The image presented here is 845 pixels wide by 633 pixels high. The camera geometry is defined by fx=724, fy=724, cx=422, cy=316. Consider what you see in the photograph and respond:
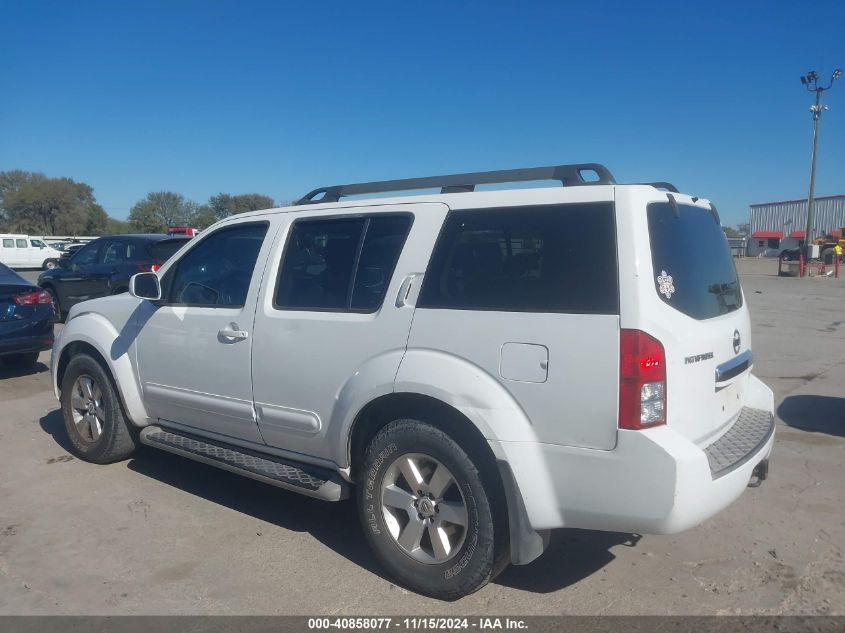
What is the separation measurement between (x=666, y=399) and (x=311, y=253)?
225 cm

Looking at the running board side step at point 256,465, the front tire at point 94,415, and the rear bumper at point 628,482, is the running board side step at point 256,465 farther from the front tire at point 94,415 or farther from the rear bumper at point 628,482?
the rear bumper at point 628,482

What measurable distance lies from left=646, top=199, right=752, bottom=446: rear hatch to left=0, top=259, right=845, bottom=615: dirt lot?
2.92 ft

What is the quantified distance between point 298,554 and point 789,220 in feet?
262

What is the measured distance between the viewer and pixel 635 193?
3236mm

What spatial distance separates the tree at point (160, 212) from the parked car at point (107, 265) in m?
31.5

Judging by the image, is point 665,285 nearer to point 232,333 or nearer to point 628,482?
point 628,482

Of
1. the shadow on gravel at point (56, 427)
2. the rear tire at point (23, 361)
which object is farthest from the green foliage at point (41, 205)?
the shadow on gravel at point (56, 427)

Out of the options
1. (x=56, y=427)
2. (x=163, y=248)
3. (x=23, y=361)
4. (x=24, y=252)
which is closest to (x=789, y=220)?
(x=24, y=252)

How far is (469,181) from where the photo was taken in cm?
394

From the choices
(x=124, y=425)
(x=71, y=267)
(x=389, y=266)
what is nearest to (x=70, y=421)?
(x=124, y=425)

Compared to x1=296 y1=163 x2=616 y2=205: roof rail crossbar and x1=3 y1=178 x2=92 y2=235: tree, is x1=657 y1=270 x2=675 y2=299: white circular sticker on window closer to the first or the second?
x1=296 y1=163 x2=616 y2=205: roof rail crossbar

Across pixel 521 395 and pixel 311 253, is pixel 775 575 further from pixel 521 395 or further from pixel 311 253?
pixel 311 253

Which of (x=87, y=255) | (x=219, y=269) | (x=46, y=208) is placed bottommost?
(x=87, y=255)

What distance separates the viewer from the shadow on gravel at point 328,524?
3869 millimetres
